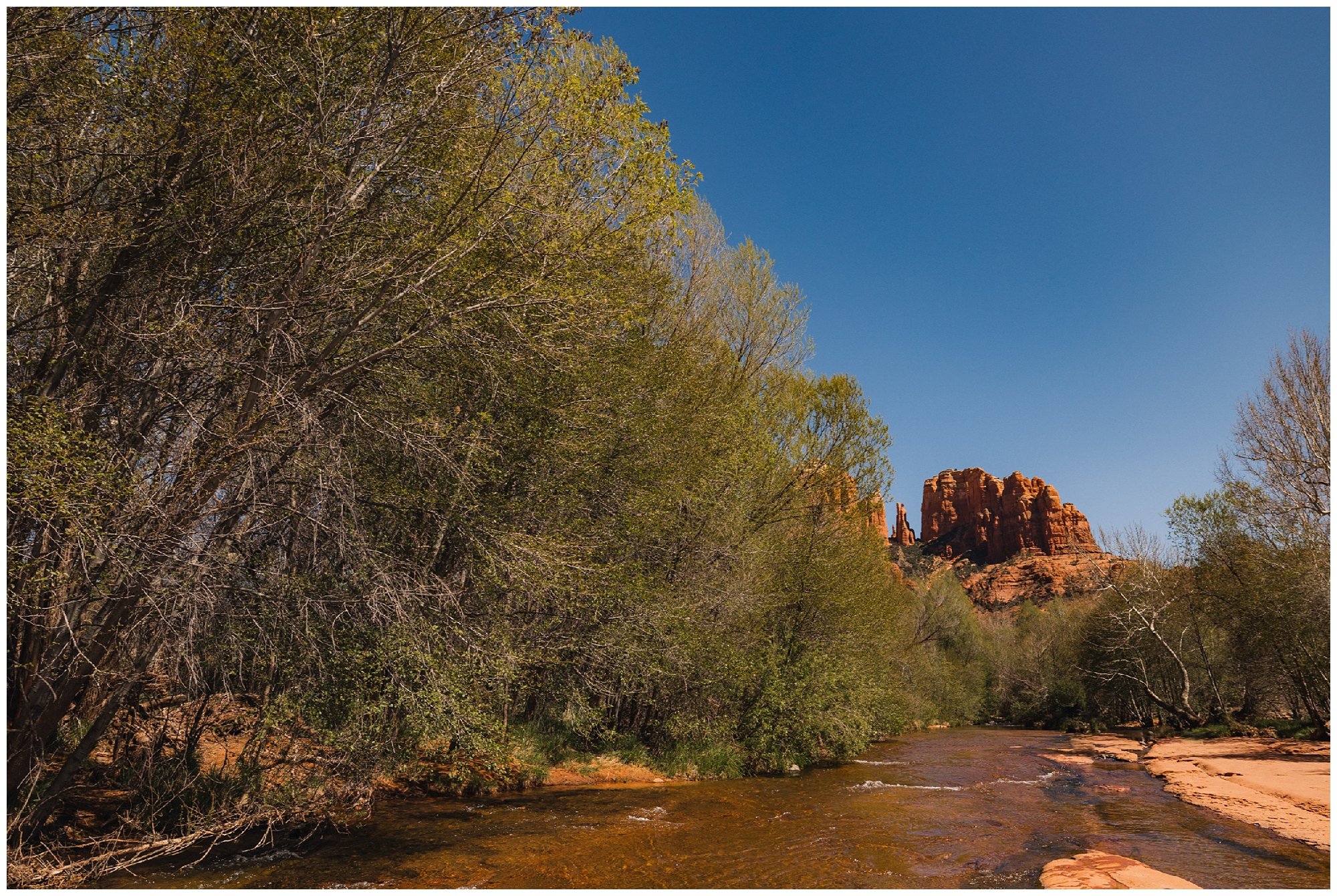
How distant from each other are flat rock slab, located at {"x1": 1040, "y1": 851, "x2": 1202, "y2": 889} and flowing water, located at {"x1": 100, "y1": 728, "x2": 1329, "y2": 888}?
0.42 meters

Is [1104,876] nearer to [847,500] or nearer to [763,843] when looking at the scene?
[763,843]

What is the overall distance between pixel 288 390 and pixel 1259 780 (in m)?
22.1

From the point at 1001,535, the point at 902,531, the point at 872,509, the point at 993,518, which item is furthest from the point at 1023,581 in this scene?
the point at 872,509

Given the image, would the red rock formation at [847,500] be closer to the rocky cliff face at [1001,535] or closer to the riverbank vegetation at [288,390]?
the riverbank vegetation at [288,390]

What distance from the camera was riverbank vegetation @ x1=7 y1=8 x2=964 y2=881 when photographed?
7301 mm

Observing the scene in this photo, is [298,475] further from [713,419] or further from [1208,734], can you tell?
[1208,734]

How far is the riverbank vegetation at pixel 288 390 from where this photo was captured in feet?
24.0

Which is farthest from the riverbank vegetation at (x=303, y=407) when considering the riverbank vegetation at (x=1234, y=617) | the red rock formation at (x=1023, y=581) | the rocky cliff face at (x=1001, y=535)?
the rocky cliff face at (x=1001, y=535)

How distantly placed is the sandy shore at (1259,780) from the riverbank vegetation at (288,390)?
509 inches

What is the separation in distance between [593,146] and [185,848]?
10200mm

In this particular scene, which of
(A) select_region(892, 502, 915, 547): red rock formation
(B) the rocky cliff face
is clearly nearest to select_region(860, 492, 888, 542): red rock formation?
(B) the rocky cliff face

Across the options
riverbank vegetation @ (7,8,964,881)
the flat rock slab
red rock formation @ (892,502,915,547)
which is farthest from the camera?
red rock formation @ (892,502,915,547)

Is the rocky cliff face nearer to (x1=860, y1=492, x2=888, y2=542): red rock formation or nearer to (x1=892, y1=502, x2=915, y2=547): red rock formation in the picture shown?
(x1=892, y1=502, x2=915, y2=547): red rock formation

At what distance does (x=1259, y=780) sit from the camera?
16969 mm
